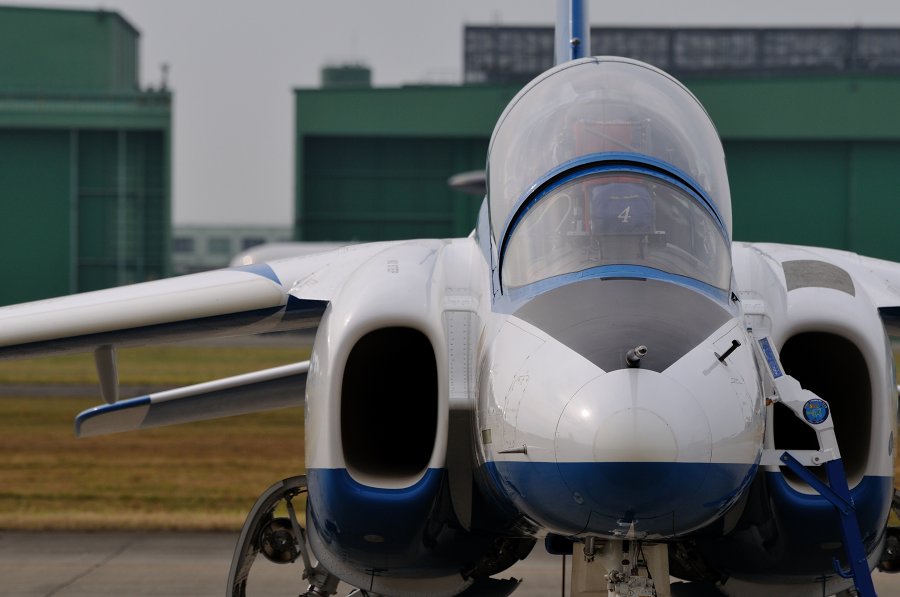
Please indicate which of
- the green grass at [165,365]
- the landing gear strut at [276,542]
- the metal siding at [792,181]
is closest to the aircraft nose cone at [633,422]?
the landing gear strut at [276,542]

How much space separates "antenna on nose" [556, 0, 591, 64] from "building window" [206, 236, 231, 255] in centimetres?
Answer: 10532

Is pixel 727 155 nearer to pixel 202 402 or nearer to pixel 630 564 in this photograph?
pixel 202 402

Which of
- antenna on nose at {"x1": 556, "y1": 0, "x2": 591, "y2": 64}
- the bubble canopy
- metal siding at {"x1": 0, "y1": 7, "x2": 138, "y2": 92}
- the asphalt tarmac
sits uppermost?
metal siding at {"x1": 0, "y1": 7, "x2": 138, "y2": 92}

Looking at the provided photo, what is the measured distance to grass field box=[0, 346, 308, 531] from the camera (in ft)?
45.2

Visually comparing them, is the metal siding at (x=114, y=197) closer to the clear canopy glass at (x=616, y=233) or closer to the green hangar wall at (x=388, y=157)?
the green hangar wall at (x=388, y=157)

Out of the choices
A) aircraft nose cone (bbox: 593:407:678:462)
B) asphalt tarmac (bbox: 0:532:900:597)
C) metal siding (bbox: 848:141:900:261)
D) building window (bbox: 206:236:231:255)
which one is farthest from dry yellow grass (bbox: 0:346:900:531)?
building window (bbox: 206:236:231:255)

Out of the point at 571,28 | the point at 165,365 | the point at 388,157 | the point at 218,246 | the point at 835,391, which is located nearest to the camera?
the point at 835,391

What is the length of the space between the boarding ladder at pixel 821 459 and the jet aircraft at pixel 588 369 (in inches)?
0.4

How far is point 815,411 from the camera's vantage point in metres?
5.19

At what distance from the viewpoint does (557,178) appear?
5805mm

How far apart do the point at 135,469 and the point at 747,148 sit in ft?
119

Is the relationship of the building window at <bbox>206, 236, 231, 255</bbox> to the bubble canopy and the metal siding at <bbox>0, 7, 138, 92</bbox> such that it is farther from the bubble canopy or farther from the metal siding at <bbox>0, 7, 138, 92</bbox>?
the bubble canopy

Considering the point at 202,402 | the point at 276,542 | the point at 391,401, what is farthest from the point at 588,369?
the point at 202,402

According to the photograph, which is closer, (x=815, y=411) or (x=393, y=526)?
(x=815, y=411)
